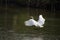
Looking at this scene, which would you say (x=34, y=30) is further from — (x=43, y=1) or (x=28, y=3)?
(x=28, y=3)

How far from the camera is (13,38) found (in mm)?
14625

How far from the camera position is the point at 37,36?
1545 centimetres

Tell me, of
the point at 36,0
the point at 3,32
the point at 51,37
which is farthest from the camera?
the point at 36,0

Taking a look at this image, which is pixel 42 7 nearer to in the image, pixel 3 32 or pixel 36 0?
pixel 36 0

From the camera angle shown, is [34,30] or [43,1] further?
[43,1]

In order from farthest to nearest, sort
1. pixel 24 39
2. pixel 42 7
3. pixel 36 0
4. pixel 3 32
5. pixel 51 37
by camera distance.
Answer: pixel 36 0
pixel 42 7
pixel 3 32
pixel 51 37
pixel 24 39

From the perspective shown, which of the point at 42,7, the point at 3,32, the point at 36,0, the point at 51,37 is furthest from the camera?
the point at 36,0

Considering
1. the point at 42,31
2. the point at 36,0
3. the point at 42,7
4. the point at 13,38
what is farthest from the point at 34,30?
the point at 36,0

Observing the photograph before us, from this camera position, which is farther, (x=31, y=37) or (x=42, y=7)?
(x=42, y=7)

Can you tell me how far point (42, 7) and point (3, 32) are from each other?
19145 mm

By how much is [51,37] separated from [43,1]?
22.4 metres

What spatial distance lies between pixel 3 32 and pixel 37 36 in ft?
6.77

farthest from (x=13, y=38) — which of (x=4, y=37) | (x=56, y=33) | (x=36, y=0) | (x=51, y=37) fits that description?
Answer: (x=36, y=0)

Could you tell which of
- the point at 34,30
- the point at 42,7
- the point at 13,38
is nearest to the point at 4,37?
the point at 13,38
